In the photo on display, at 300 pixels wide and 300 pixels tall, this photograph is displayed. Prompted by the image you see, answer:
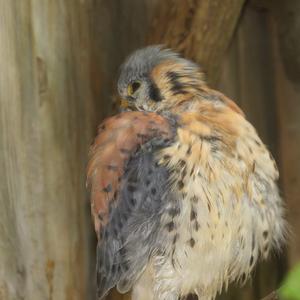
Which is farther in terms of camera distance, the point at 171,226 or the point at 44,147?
the point at 44,147

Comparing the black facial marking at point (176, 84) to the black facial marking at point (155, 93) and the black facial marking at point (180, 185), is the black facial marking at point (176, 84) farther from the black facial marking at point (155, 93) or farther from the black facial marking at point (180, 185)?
the black facial marking at point (180, 185)

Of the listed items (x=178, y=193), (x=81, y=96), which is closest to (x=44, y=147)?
(x=81, y=96)

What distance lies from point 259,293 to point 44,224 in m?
0.99

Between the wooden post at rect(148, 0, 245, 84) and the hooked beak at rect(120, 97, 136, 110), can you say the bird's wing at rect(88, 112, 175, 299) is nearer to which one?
the hooked beak at rect(120, 97, 136, 110)

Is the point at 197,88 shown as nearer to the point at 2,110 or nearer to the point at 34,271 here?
the point at 2,110

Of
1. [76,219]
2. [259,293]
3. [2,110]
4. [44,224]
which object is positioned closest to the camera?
[2,110]

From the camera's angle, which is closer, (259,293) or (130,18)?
(130,18)

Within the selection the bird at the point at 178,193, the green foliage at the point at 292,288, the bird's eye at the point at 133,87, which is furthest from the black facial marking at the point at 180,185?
the green foliage at the point at 292,288

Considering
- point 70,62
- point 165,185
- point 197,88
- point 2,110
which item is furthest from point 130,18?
point 165,185

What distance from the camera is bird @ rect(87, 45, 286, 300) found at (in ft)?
5.19

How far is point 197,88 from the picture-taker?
1818 millimetres

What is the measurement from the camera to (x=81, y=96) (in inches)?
77.7

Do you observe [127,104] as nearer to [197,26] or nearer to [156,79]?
[156,79]

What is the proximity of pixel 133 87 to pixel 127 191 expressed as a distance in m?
0.36
